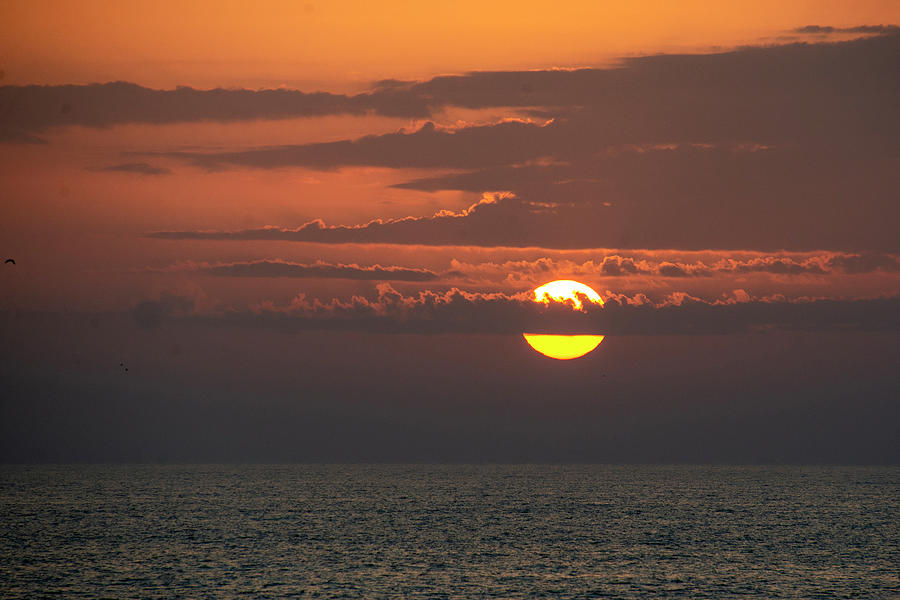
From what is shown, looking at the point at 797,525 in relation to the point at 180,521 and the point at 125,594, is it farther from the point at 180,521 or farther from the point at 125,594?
the point at 125,594

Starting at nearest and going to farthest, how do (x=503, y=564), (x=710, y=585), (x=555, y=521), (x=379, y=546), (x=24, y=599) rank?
(x=24, y=599), (x=710, y=585), (x=503, y=564), (x=379, y=546), (x=555, y=521)

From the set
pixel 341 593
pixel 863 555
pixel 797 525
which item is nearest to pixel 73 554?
pixel 341 593

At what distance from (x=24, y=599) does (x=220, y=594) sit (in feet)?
55.8

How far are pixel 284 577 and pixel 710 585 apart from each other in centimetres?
4242

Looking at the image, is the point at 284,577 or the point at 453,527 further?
the point at 453,527

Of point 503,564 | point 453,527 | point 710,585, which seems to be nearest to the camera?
point 710,585

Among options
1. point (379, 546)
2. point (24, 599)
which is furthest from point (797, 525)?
point (24, 599)

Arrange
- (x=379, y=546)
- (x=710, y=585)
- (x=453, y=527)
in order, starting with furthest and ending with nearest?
(x=453, y=527), (x=379, y=546), (x=710, y=585)

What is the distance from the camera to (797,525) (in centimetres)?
17962

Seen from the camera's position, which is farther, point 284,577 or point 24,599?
point 284,577

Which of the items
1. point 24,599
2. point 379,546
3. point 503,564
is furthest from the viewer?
point 379,546

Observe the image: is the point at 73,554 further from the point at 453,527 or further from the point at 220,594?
the point at 453,527

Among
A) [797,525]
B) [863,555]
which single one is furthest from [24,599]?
[797,525]

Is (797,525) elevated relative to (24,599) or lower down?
elevated
